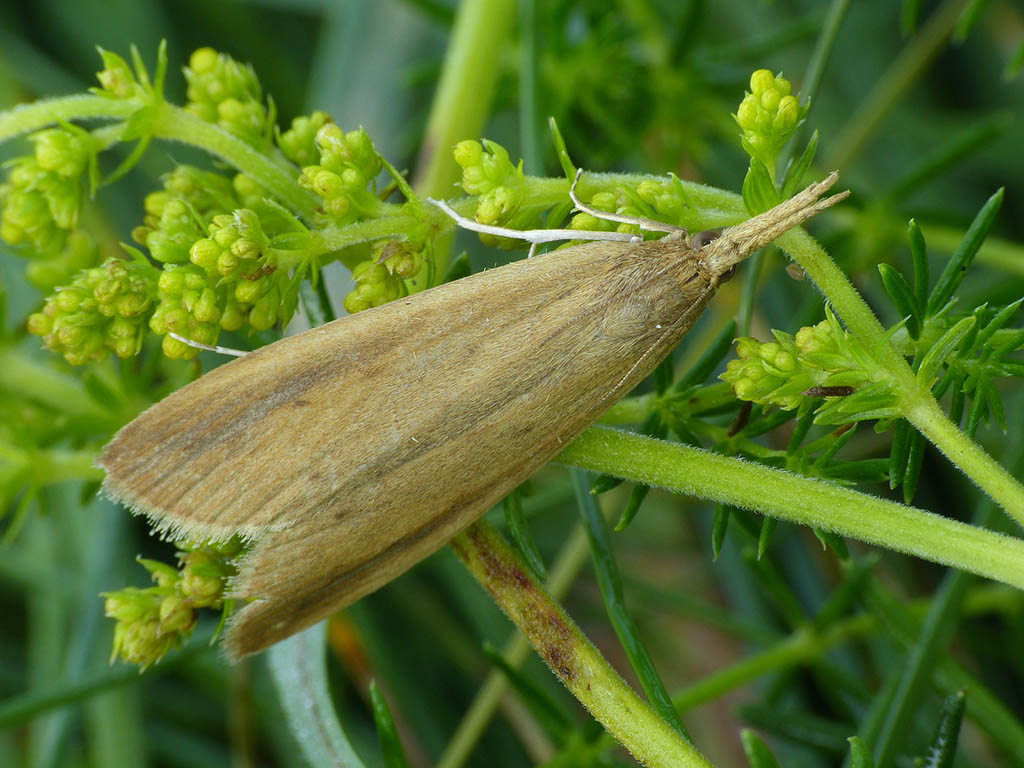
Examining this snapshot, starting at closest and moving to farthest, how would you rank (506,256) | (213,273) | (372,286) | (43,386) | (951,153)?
(213,273) < (372,286) < (43,386) < (951,153) < (506,256)

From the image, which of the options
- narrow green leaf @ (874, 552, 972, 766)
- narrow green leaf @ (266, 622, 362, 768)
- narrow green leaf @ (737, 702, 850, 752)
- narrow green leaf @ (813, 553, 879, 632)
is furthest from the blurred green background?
narrow green leaf @ (266, 622, 362, 768)

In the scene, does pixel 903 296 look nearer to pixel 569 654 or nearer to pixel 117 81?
pixel 569 654

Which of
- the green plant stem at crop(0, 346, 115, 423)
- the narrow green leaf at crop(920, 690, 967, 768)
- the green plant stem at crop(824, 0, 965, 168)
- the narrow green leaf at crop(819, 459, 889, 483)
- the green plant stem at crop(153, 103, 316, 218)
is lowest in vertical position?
the narrow green leaf at crop(920, 690, 967, 768)

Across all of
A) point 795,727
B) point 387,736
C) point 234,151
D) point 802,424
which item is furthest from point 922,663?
point 234,151

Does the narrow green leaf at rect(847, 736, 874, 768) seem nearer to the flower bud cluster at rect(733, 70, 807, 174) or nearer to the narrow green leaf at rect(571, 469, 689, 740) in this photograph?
the narrow green leaf at rect(571, 469, 689, 740)

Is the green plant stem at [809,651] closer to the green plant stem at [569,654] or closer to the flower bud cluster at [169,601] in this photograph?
the green plant stem at [569,654]
